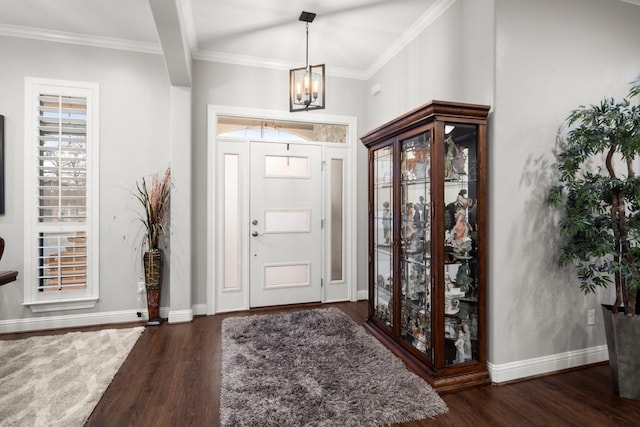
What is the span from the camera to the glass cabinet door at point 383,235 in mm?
2980

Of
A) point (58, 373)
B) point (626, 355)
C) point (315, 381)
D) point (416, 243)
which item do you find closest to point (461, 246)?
point (416, 243)

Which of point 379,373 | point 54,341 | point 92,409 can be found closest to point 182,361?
point 92,409

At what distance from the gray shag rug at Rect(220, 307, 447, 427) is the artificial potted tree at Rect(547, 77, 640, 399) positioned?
4.32 ft

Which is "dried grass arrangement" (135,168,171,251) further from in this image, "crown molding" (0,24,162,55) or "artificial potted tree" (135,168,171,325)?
"crown molding" (0,24,162,55)

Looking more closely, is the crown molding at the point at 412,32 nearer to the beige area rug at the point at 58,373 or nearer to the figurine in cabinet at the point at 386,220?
the figurine in cabinet at the point at 386,220

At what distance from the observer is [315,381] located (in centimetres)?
229

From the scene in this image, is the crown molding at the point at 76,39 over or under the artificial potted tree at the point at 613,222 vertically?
over

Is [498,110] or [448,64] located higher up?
[448,64]

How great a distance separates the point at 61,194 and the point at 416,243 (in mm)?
3583

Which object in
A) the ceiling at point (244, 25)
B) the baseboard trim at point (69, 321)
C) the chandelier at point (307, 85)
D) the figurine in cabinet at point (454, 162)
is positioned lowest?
the baseboard trim at point (69, 321)

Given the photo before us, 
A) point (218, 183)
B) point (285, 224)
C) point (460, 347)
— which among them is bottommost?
point (460, 347)

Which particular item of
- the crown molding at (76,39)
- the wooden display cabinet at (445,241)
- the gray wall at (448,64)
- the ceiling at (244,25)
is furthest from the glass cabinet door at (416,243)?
the crown molding at (76,39)

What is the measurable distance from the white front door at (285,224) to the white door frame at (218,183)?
0.30 m

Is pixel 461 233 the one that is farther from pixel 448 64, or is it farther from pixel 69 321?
pixel 69 321
